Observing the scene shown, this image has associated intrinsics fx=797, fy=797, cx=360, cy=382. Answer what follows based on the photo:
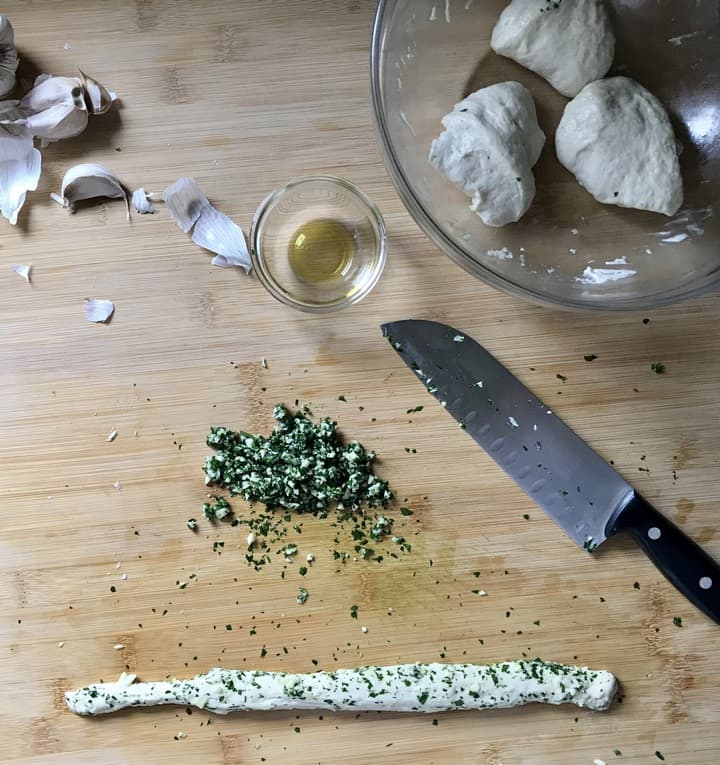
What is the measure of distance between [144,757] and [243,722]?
18cm

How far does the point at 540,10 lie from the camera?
48.8 inches

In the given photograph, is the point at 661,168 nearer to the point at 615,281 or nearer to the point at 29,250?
the point at 615,281

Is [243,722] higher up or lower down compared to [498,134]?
lower down

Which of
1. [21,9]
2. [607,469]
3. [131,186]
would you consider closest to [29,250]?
[131,186]

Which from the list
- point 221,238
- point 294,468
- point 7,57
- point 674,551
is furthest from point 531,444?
point 7,57

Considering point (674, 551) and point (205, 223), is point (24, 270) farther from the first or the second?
point (674, 551)

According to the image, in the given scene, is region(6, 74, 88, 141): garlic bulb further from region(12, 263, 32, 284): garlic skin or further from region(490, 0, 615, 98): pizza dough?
region(490, 0, 615, 98): pizza dough

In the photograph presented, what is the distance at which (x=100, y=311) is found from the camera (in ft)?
4.48

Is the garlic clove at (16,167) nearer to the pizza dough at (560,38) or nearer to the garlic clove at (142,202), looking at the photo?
the garlic clove at (142,202)

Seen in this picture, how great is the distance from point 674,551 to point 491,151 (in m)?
0.72

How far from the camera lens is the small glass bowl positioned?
1.35 metres

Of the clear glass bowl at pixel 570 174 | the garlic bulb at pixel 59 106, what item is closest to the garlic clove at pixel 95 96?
the garlic bulb at pixel 59 106

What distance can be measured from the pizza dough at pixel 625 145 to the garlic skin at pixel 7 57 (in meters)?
0.91

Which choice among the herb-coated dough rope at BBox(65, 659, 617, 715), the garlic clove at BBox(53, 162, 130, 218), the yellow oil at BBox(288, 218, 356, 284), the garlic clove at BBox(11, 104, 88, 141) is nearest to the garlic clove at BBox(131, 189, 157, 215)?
the garlic clove at BBox(53, 162, 130, 218)
